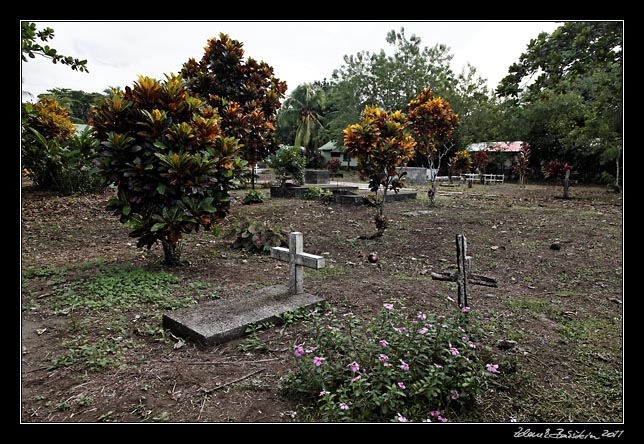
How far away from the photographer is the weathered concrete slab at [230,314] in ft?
10.1

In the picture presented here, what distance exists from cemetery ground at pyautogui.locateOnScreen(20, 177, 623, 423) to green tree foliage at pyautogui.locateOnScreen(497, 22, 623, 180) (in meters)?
2.66

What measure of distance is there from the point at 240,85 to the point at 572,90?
1920 centimetres

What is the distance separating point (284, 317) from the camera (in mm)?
3373

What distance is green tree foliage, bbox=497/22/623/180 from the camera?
6.39 metres

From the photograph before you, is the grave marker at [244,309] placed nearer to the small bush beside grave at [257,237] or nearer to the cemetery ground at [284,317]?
the cemetery ground at [284,317]

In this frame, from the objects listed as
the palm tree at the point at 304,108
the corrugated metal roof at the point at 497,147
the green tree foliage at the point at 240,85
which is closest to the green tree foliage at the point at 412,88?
the corrugated metal roof at the point at 497,147

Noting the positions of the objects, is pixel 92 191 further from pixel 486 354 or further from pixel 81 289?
pixel 486 354

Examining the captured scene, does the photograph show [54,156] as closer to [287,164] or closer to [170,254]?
[287,164]

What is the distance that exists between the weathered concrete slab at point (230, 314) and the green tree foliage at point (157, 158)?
137 centimetres

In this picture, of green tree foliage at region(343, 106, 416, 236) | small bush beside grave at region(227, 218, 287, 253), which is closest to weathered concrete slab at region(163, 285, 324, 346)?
small bush beside grave at region(227, 218, 287, 253)

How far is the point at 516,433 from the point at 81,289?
3.96m

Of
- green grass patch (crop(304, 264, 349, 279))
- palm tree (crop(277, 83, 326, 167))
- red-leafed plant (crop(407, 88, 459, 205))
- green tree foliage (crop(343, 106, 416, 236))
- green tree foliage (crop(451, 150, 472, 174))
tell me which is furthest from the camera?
palm tree (crop(277, 83, 326, 167))

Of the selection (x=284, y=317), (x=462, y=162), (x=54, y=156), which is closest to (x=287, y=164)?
(x=54, y=156)

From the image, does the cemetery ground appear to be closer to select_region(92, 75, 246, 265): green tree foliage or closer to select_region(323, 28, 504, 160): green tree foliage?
select_region(92, 75, 246, 265): green tree foliage
